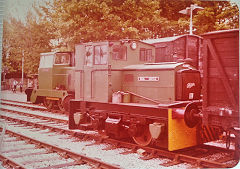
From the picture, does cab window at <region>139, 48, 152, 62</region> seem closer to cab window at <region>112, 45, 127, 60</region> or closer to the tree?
cab window at <region>112, 45, 127, 60</region>

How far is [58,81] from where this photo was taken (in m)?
11.0

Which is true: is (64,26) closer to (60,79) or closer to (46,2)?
(46,2)

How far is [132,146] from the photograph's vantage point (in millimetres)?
5770

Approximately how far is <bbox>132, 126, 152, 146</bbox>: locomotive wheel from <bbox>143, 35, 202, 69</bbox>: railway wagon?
321 centimetres

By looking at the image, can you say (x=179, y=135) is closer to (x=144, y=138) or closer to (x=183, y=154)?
(x=183, y=154)

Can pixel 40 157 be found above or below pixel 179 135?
below

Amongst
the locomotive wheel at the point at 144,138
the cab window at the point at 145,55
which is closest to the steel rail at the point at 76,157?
the locomotive wheel at the point at 144,138

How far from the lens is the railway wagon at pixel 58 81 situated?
34.7 feet

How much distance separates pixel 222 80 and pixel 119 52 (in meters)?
2.81

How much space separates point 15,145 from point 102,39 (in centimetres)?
335

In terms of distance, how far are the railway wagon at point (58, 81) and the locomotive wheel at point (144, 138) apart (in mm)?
5162

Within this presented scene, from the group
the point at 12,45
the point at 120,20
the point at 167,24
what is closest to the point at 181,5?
the point at 167,24

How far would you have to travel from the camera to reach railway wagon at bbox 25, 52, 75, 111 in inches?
416

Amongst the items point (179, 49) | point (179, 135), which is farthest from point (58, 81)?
point (179, 135)
